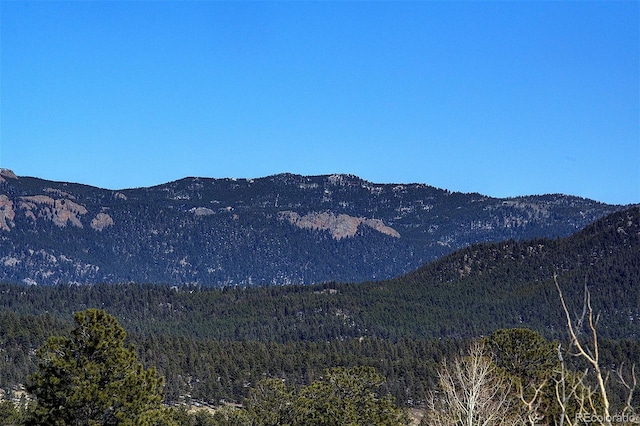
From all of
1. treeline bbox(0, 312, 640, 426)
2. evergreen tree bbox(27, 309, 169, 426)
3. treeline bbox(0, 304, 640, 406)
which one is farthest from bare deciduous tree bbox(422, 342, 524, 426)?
treeline bbox(0, 304, 640, 406)

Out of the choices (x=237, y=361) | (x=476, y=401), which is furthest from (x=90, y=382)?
(x=237, y=361)

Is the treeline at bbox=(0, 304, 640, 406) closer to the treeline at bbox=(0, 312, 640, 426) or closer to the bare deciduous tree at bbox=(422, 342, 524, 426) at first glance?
the treeline at bbox=(0, 312, 640, 426)

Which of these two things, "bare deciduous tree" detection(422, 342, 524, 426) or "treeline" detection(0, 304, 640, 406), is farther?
"treeline" detection(0, 304, 640, 406)

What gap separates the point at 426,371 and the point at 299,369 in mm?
22913

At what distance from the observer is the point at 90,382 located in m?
39.3

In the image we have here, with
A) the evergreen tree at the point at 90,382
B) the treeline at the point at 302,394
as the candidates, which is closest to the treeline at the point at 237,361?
the treeline at the point at 302,394

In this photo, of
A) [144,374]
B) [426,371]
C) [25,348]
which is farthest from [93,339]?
[25,348]

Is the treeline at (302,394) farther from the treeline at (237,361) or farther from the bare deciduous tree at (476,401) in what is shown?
the treeline at (237,361)

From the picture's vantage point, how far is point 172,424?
4584cm

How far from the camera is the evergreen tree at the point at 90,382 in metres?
39.1

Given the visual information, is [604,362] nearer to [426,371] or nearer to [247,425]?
[426,371]

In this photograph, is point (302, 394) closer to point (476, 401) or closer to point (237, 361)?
point (476, 401)

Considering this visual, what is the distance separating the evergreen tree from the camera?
128ft

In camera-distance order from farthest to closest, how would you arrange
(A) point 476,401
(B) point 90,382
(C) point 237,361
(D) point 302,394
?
(C) point 237,361
(D) point 302,394
(A) point 476,401
(B) point 90,382
